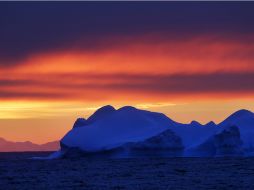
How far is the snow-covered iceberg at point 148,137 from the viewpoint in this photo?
179 feet

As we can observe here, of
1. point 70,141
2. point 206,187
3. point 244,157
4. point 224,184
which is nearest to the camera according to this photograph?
point 206,187

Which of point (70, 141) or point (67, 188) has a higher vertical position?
point (70, 141)

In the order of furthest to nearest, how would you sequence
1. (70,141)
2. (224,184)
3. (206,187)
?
1. (70,141)
2. (224,184)
3. (206,187)

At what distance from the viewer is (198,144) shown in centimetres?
6116

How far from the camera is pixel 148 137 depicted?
55.3 m

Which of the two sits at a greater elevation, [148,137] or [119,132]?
[119,132]

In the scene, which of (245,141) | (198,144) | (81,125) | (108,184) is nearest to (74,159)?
(81,125)

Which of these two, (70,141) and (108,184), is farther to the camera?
(70,141)

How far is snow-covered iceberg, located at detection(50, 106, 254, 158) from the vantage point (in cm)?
5444

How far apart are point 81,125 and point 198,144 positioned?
1075 cm

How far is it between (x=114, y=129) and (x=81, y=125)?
9.39 ft

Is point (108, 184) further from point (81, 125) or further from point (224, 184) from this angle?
point (81, 125)

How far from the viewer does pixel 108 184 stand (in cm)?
2864

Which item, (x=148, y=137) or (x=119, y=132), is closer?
(x=148, y=137)
